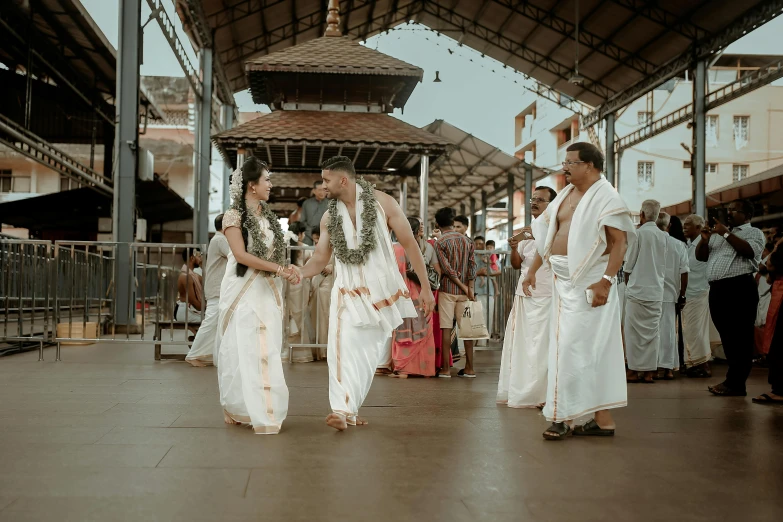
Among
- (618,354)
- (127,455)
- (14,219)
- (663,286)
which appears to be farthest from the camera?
(14,219)

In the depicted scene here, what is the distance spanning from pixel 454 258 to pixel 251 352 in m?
4.06

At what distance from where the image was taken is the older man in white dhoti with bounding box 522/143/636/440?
205 inches

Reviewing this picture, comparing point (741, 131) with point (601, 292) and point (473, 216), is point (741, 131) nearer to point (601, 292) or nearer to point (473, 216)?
point (473, 216)

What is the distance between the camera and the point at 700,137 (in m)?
21.9

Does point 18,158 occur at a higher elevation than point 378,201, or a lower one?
higher

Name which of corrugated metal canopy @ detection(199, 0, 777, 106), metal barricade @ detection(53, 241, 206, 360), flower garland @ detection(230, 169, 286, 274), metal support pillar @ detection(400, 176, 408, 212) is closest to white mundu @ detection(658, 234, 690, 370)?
flower garland @ detection(230, 169, 286, 274)

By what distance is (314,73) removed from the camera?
16453mm

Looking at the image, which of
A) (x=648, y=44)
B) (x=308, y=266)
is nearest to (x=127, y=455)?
(x=308, y=266)

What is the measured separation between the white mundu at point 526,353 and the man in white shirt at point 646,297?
91.2 inches

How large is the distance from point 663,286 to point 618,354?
4.37 m

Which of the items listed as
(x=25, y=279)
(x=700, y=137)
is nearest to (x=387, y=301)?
(x=25, y=279)

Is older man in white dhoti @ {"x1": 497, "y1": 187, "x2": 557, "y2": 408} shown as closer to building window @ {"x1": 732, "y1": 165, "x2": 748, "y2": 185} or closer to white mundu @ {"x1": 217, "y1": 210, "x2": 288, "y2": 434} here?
white mundu @ {"x1": 217, "y1": 210, "x2": 288, "y2": 434}

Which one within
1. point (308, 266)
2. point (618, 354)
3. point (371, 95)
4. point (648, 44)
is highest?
point (648, 44)

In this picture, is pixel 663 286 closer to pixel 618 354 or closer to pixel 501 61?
pixel 618 354
